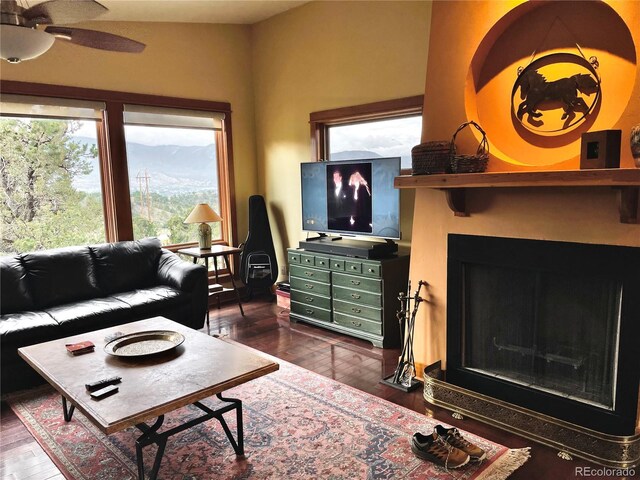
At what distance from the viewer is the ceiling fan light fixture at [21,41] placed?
1863 millimetres

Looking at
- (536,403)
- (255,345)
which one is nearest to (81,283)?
(255,345)

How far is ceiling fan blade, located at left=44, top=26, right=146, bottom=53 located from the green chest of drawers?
89.5 inches


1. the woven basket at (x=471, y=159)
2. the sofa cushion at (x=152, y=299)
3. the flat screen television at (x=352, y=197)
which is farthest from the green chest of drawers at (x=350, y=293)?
the woven basket at (x=471, y=159)

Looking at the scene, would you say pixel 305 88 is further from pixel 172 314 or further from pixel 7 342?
pixel 7 342

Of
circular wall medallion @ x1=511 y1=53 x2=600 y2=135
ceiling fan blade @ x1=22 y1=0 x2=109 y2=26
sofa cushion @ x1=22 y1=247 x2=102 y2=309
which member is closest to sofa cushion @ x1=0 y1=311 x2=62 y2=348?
sofa cushion @ x1=22 y1=247 x2=102 y2=309

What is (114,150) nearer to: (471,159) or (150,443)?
(150,443)

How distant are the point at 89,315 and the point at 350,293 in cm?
203

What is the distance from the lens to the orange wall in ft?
7.32

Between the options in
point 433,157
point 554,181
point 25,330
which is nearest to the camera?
point 554,181

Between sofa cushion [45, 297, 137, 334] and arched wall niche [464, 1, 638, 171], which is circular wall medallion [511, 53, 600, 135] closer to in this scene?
arched wall niche [464, 1, 638, 171]

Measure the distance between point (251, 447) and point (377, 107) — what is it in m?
2.92

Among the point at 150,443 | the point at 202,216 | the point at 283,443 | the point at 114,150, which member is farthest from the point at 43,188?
the point at 283,443

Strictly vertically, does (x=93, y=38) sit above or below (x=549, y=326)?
above

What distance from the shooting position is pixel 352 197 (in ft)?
13.7
